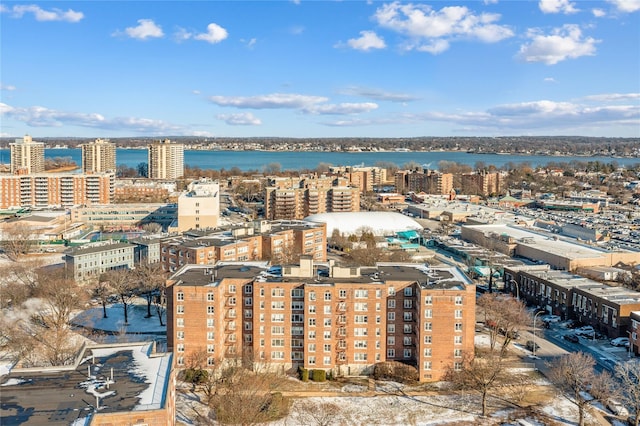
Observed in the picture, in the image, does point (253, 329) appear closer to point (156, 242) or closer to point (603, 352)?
point (603, 352)

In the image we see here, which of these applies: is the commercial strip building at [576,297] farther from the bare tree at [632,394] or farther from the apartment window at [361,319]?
the apartment window at [361,319]

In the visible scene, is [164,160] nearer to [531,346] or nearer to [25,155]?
[25,155]

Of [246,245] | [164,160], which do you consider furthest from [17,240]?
[164,160]

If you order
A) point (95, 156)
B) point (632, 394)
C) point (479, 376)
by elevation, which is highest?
point (95, 156)

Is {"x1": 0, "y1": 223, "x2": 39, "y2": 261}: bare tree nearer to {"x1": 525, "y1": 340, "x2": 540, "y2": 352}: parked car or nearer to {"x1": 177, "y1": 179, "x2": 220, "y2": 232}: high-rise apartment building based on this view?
{"x1": 177, "y1": 179, "x2": 220, "y2": 232}: high-rise apartment building

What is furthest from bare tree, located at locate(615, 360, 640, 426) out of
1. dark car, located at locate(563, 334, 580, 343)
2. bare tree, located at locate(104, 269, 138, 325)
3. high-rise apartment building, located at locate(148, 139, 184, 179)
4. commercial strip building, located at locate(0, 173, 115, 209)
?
high-rise apartment building, located at locate(148, 139, 184, 179)

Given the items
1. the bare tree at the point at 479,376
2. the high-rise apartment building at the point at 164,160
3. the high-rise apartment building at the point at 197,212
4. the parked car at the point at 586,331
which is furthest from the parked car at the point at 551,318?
the high-rise apartment building at the point at 164,160

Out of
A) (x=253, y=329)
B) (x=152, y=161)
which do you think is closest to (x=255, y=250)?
(x=253, y=329)
